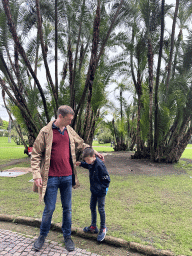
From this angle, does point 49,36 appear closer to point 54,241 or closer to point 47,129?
point 47,129

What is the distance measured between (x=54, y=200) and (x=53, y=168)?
0.43 metres

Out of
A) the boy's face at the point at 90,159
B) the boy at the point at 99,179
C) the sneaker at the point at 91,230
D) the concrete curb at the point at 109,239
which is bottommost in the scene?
the concrete curb at the point at 109,239

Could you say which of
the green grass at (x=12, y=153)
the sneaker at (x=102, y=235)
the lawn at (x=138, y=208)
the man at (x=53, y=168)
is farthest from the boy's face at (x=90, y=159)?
the green grass at (x=12, y=153)

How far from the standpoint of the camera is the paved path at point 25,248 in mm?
2521

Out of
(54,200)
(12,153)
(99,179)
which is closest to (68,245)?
(54,200)

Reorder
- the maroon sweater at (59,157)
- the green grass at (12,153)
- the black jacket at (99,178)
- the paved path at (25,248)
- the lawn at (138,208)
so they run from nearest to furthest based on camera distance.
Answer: the paved path at (25,248) → the maroon sweater at (59,157) → the black jacket at (99,178) → the lawn at (138,208) → the green grass at (12,153)

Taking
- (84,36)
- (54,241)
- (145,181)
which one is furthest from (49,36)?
(54,241)

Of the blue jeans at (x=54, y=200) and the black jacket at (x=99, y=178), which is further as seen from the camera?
the black jacket at (x=99, y=178)

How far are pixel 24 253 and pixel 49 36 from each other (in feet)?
37.4

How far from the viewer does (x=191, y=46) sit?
9.57m

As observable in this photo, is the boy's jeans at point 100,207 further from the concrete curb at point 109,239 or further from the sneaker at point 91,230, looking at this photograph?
the concrete curb at point 109,239

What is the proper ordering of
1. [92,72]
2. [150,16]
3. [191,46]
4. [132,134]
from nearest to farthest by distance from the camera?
[92,72] < [150,16] < [191,46] < [132,134]

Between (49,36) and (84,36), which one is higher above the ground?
(49,36)

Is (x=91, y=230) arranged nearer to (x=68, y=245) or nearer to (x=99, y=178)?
(x=68, y=245)
